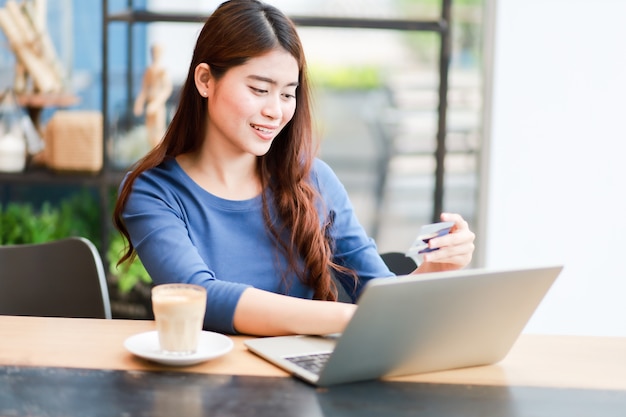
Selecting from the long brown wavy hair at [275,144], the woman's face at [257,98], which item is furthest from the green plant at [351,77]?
the woman's face at [257,98]

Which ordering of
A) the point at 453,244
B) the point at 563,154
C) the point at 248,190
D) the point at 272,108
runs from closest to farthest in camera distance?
the point at 453,244 → the point at 272,108 → the point at 248,190 → the point at 563,154

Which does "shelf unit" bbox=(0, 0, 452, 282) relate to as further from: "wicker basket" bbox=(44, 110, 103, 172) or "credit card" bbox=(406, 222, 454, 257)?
"credit card" bbox=(406, 222, 454, 257)

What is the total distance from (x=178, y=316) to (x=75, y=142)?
209 cm

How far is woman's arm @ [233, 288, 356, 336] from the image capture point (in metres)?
1.35

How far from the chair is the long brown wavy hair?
109 mm

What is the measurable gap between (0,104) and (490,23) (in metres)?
1.81

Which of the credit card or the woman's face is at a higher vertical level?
the woman's face

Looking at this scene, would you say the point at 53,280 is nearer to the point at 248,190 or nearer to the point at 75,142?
the point at 248,190

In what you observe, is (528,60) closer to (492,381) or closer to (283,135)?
(283,135)

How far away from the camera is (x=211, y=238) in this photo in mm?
1701

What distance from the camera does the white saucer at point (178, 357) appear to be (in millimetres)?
1220

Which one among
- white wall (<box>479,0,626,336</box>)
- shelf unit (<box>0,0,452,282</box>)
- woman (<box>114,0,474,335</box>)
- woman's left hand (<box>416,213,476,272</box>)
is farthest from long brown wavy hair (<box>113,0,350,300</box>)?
white wall (<box>479,0,626,336</box>)

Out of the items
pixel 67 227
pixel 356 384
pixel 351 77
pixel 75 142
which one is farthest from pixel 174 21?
pixel 356 384

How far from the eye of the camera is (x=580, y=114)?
9.99 feet
